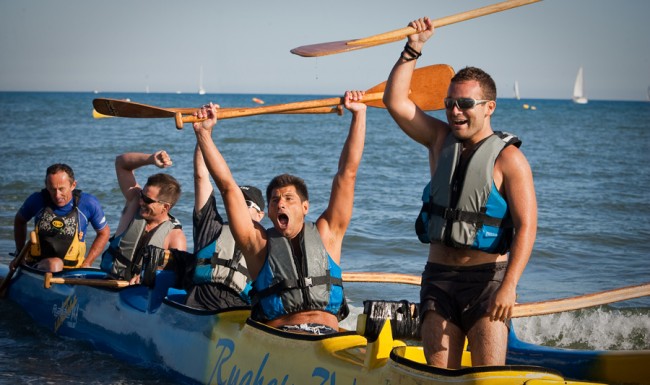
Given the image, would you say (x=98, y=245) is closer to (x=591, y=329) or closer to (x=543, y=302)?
(x=591, y=329)

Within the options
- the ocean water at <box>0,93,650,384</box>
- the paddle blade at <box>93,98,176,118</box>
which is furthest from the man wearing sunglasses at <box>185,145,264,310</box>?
the ocean water at <box>0,93,650,384</box>

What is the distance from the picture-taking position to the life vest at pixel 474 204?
3873 millimetres

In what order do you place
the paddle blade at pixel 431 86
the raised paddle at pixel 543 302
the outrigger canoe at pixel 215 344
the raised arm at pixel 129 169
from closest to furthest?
the outrigger canoe at pixel 215 344, the raised paddle at pixel 543 302, the paddle blade at pixel 431 86, the raised arm at pixel 129 169

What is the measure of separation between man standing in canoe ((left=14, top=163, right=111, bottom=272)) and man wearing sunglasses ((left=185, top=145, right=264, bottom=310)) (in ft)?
7.28

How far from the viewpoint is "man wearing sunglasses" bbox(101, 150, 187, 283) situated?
6695 mm

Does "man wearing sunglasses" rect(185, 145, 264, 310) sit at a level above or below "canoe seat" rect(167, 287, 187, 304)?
above

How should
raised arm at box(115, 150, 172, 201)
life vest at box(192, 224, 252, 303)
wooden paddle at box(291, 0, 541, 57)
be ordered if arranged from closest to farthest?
wooden paddle at box(291, 0, 541, 57), life vest at box(192, 224, 252, 303), raised arm at box(115, 150, 172, 201)

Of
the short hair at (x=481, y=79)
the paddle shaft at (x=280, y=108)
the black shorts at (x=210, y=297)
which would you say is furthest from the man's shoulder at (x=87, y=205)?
the short hair at (x=481, y=79)

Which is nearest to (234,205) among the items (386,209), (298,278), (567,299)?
(298,278)

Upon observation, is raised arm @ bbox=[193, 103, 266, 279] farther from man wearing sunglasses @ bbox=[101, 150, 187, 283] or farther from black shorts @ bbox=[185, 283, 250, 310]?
man wearing sunglasses @ bbox=[101, 150, 187, 283]

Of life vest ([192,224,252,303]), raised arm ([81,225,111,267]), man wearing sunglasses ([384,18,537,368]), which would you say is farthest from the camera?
raised arm ([81,225,111,267])

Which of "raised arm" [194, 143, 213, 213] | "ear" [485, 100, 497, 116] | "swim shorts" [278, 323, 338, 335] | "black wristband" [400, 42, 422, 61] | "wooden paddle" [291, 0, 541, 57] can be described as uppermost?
"wooden paddle" [291, 0, 541, 57]

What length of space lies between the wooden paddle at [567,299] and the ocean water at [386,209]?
109 centimetres

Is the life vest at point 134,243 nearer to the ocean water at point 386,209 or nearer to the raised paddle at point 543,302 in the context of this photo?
the raised paddle at point 543,302
